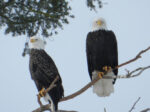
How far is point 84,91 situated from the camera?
455 centimetres

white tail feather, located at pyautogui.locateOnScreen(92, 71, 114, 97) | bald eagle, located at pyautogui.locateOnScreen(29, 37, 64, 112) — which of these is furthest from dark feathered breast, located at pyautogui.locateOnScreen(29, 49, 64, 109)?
white tail feather, located at pyautogui.locateOnScreen(92, 71, 114, 97)

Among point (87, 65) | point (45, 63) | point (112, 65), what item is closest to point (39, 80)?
point (45, 63)

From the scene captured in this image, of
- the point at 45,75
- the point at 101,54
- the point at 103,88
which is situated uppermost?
the point at 101,54

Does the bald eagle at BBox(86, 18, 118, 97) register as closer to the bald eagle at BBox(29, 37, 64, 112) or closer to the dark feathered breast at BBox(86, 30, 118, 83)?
the dark feathered breast at BBox(86, 30, 118, 83)

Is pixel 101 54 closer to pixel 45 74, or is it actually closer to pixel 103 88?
pixel 103 88

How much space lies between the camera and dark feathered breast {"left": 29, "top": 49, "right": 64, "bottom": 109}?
17.4 feet

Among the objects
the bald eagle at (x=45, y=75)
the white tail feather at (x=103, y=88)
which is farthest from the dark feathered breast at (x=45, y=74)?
the white tail feather at (x=103, y=88)

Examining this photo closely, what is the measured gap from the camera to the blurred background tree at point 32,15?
6.70 m

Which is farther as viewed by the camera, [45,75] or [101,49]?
[101,49]

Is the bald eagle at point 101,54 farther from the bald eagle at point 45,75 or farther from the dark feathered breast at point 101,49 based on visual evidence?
the bald eagle at point 45,75

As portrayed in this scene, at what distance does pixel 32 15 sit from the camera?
6871 millimetres

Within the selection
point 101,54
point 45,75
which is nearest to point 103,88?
point 101,54

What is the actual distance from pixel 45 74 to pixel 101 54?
0.97 meters

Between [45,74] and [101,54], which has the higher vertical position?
[101,54]
